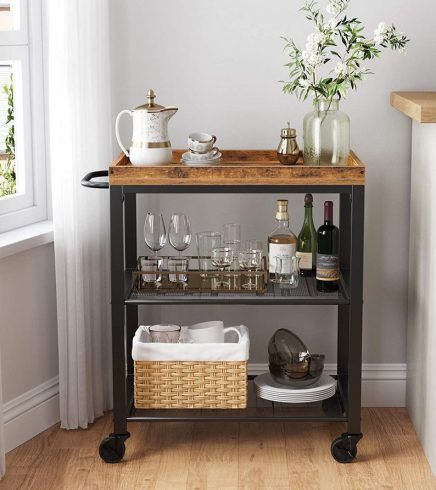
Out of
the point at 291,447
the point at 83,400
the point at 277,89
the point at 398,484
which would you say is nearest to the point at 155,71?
the point at 277,89

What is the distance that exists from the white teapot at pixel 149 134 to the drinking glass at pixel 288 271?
50 centimetres

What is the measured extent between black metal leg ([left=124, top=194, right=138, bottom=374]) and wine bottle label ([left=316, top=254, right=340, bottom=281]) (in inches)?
26.9

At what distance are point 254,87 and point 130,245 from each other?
71cm

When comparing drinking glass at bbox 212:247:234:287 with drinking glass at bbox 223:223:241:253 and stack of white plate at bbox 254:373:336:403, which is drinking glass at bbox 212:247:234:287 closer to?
drinking glass at bbox 223:223:241:253

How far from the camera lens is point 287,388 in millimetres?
3146

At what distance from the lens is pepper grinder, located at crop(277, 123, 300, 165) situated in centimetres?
302

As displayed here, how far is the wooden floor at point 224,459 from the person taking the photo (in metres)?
2.95

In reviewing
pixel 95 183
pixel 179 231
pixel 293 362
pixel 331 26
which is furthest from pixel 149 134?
pixel 293 362

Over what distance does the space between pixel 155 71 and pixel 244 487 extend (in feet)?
4.80

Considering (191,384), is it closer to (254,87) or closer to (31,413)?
(31,413)

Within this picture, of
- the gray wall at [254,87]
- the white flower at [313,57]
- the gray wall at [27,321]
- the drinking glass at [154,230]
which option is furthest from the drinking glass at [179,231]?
the white flower at [313,57]

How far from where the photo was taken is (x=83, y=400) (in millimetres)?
3305

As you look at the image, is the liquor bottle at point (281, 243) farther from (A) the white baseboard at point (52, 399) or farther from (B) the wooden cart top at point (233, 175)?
(A) the white baseboard at point (52, 399)

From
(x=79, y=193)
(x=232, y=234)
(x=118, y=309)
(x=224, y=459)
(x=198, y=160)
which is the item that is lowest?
(x=224, y=459)
